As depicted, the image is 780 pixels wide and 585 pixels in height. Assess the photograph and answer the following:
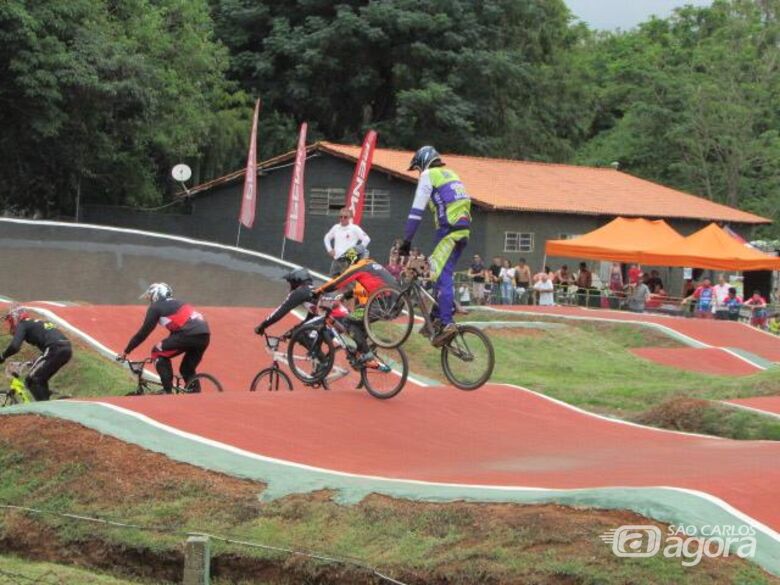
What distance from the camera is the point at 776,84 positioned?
206 ft

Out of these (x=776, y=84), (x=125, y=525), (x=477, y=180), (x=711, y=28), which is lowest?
(x=125, y=525)

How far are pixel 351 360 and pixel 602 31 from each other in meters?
83.3

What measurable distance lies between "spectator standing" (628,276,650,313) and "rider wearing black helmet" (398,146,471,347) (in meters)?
21.3

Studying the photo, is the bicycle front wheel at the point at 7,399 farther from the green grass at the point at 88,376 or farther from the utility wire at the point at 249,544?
the utility wire at the point at 249,544

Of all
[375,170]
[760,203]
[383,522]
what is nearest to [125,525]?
[383,522]

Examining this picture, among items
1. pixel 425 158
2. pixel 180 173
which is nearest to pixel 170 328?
pixel 425 158

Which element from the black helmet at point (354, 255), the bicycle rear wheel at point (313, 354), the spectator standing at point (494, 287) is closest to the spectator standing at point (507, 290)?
the spectator standing at point (494, 287)

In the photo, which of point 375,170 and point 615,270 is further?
point 375,170

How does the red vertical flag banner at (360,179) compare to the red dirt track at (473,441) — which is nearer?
the red dirt track at (473,441)

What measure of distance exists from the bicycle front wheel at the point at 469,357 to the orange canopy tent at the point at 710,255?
19918mm

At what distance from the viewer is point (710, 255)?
32.5 m

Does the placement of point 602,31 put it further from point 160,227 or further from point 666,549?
point 666,549

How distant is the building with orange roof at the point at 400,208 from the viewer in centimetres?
4169

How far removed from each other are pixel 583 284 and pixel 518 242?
734cm
